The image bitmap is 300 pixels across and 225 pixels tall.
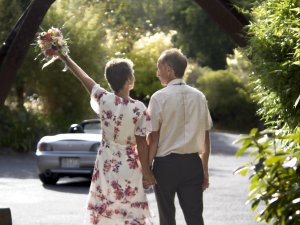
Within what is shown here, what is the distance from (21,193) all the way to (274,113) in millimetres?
9434

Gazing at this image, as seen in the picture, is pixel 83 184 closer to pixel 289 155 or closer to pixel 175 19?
pixel 289 155

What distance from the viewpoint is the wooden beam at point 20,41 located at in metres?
10.1

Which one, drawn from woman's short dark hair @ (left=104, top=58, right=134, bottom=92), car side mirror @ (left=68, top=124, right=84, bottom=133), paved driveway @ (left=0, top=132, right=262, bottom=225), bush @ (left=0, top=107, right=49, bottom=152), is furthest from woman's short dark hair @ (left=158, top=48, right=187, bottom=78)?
bush @ (left=0, top=107, right=49, bottom=152)

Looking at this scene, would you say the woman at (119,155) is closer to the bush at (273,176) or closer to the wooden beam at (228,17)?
the wooden beam at (228,17)

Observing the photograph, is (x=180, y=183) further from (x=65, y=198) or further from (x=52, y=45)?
(x=65, y=198)

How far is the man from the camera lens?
26.5 feet

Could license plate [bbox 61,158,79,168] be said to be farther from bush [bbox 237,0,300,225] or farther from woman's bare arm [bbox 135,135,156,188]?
woman's bare arm [bbox 135,135,156,188]

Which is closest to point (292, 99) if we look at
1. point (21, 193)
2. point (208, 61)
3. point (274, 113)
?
point (274, 113)

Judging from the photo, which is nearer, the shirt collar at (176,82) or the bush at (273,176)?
the bush at (273,176)

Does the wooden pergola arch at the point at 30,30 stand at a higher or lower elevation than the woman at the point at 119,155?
higher

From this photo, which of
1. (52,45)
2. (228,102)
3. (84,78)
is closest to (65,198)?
(52,45)

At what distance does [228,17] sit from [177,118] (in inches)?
99.1

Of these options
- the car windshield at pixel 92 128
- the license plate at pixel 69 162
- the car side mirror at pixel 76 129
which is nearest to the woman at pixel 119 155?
the license plate at pixel 69 162

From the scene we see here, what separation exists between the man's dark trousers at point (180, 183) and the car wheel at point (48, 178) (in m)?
11.1
